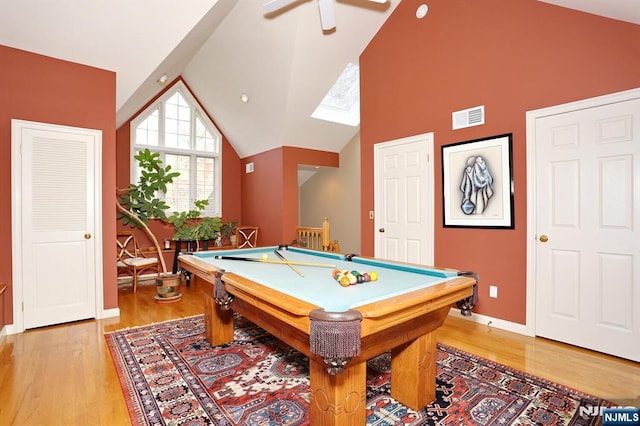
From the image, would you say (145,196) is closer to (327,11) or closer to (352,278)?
(327,11)

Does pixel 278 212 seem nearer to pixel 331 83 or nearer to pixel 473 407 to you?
pixel 331 83

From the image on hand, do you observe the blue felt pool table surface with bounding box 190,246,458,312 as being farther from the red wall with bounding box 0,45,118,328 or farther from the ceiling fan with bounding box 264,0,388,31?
the ceiling fan with bounding box 264,0,388,31

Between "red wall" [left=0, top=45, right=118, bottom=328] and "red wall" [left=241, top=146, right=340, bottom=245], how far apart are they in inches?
110

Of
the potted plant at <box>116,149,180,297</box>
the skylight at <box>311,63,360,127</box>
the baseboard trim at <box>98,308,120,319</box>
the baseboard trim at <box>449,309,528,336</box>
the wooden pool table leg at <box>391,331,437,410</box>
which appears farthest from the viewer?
the skylight at <box>311,63,360,127</box>

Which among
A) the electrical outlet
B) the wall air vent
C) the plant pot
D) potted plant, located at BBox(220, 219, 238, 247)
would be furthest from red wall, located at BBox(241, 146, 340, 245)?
the electrical outlet

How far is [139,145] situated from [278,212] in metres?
2.80

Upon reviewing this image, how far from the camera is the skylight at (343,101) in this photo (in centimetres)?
558

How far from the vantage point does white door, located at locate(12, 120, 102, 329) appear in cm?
320

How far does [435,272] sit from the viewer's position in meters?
2.00

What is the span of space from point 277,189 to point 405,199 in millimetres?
2740

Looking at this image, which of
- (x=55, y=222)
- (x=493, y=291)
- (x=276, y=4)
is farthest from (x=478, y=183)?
(x=55, y=222)

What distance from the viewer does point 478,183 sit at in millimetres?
3422

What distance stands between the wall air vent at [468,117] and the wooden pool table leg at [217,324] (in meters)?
3.00

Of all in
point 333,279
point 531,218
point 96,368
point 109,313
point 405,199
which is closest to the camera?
point 333,279
